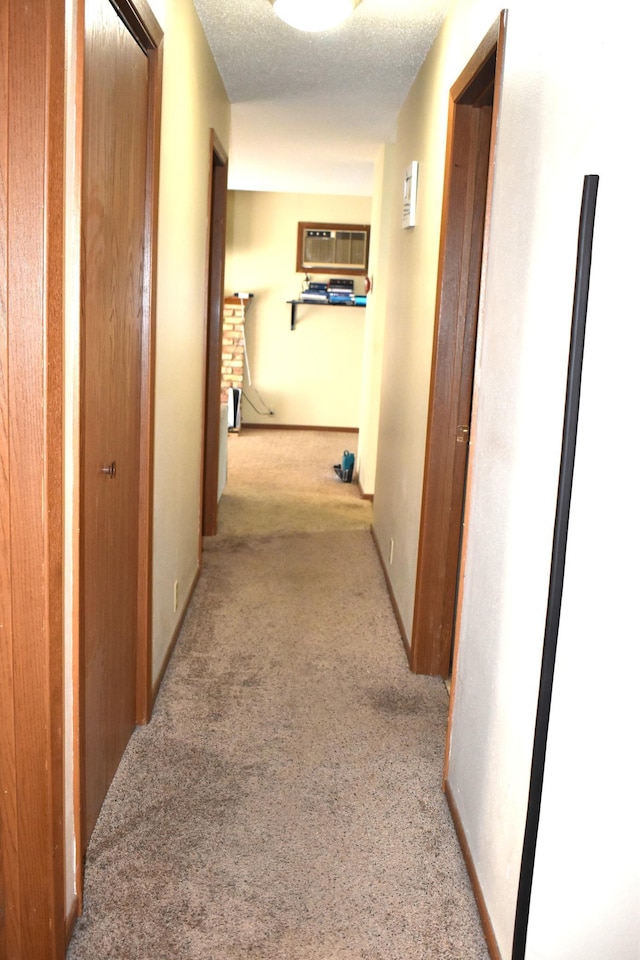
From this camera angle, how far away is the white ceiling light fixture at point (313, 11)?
3.04 m

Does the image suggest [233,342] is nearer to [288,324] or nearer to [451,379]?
[288,324]

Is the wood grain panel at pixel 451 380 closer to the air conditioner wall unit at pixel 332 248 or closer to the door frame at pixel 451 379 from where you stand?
the door frame at pixel 451 379

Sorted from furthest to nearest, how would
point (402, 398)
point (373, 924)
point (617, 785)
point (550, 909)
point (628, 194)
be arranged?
point (402, 398) < point (373, 924) < point (550, 909) < point (617, 785) < point (628, 194)

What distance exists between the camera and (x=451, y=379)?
3240 mm

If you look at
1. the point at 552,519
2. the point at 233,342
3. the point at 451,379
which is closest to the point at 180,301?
the point at 451,379

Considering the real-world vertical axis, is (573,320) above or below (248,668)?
above

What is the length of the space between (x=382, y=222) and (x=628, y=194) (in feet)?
15.9

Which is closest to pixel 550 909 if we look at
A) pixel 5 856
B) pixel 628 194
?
pixel 5 856

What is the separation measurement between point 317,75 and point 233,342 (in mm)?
5226

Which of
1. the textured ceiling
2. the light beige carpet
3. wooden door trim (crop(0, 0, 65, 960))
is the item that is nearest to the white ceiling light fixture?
the textured ceiling

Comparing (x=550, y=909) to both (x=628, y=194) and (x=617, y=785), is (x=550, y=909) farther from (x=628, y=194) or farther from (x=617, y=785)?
(x=628, y=194)

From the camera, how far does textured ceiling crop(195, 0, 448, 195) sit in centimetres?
348

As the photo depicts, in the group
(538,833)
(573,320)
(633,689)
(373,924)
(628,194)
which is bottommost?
(373,924)

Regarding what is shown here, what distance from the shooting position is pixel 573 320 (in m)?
1.31
